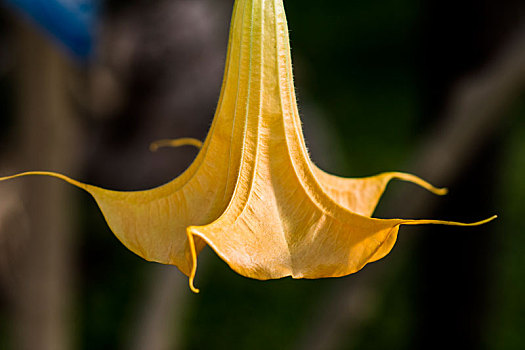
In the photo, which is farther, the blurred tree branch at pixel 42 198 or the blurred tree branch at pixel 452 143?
the blurred tree branch at pixel 42 198

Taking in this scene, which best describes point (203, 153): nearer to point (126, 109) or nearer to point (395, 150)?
point (126, 109)

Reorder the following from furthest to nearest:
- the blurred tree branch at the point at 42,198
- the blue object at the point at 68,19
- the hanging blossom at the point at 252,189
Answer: the blurred tree branch at the point at 42,198 → the blue object at the point at 68,19 → the hanging blossom at the point at 252,189

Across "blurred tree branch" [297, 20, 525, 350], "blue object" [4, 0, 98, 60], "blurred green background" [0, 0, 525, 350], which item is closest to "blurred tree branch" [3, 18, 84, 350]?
"blurred green background" [0, 0, 525, 350]

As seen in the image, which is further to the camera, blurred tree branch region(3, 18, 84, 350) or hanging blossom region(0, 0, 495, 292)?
blurred tree branch region(3, 18, 84, 350)

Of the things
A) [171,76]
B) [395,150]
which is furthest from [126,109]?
[395,150]

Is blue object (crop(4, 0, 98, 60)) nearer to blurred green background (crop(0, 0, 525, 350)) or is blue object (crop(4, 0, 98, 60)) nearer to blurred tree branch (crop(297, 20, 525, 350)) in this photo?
blurred green background (crop(0, 0, 525, 350))

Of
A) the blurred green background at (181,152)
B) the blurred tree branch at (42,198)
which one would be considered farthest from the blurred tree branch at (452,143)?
the blurred tree branch at (42,198)

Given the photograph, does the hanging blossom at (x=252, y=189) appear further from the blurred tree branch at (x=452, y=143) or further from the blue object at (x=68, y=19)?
the blurred tree branch at (x=452, y=143)
